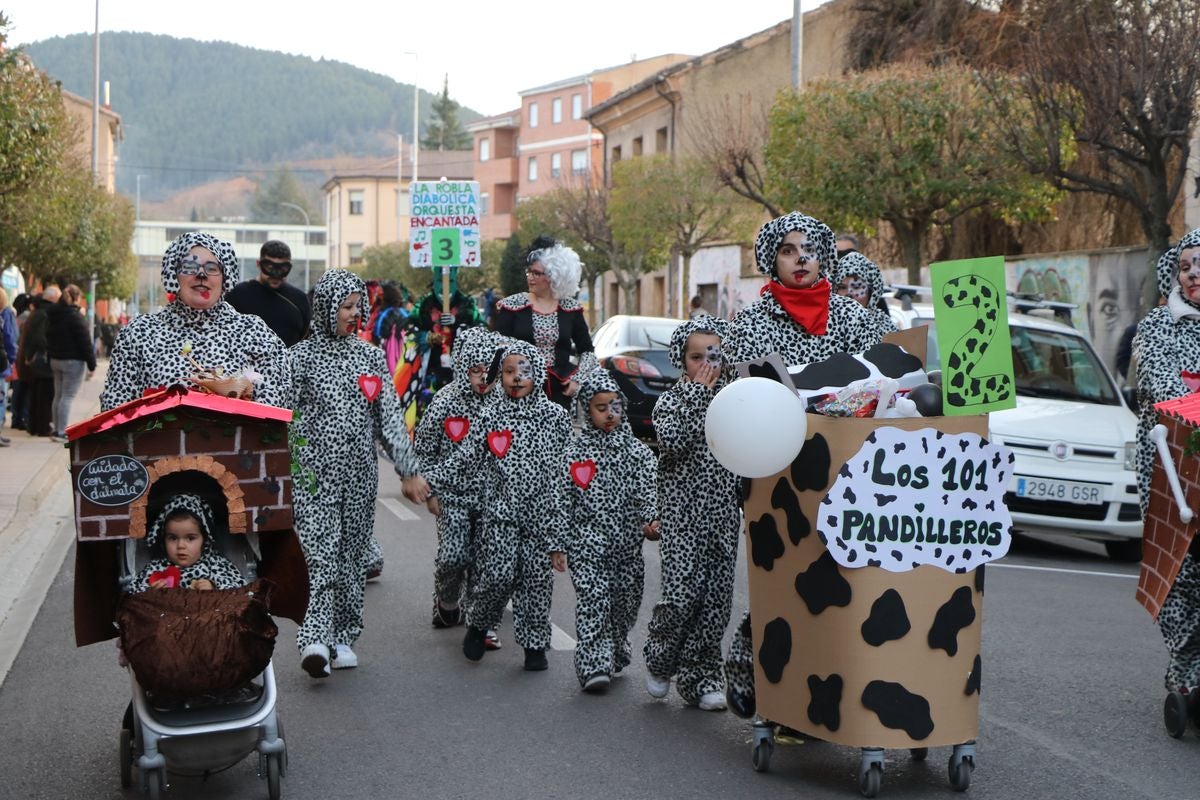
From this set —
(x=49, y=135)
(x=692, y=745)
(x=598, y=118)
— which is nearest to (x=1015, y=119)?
(x=49, y=135)

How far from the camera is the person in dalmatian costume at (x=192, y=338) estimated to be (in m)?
6.15

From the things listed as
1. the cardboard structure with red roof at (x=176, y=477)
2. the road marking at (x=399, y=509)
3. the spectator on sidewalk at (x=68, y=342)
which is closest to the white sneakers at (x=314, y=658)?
the cardboard structure with red roof at (x=176, y=477)

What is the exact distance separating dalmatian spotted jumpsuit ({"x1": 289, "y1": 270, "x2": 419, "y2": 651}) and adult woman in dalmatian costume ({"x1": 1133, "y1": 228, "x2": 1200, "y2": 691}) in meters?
3.36

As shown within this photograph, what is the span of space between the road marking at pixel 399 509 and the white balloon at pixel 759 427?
27.4ft

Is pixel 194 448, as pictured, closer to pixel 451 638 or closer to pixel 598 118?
pixel 451 638

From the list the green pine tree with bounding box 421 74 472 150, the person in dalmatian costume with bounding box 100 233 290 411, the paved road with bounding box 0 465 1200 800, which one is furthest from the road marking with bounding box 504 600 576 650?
the green pine tree with bounding box 421 74 472 150

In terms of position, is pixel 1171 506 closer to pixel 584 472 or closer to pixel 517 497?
pixel 584 472

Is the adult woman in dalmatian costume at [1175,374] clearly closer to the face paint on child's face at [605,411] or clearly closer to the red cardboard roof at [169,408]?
the face paint on child's face at [605,411]

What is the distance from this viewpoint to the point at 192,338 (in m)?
6.26

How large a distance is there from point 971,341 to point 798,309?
0.74 m

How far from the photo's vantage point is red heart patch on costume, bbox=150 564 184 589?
5590 mm

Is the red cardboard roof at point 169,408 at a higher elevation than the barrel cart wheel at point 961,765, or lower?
higher

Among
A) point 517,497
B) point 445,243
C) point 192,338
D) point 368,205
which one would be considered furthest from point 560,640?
point 368,205

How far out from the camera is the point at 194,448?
559cm
